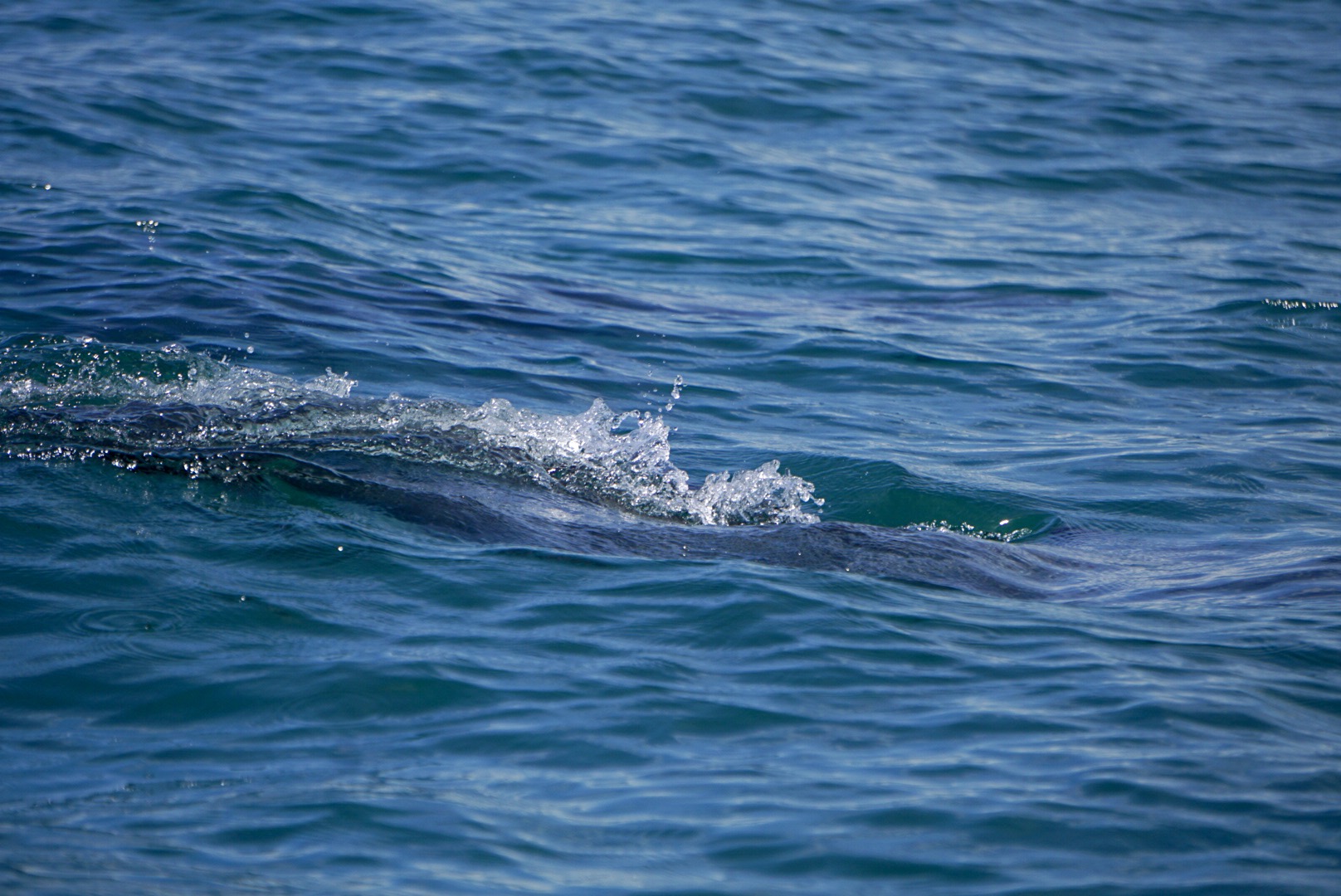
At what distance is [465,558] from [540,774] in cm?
157

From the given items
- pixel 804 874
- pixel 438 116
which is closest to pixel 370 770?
pixel 804 874

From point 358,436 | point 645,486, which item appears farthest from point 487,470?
point 645,486

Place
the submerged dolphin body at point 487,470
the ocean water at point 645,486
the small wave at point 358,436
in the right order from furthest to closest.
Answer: the small wave at point 358,436, the submerged dolphin body at point 487,470, the ocean water at point 645,486

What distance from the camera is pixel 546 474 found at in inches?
245

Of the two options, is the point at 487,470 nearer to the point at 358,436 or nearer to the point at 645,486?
the point at 358,436

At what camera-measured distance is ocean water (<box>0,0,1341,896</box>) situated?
12.3ft

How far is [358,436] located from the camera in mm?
6109

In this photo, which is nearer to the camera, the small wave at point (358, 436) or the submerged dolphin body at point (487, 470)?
the submerged dolphin body at point (487, 470)

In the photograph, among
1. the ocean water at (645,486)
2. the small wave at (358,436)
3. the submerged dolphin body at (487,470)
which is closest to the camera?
the ocean water at (645,486)

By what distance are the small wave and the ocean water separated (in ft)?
0.11

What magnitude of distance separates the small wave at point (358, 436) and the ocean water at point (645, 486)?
0.03 m

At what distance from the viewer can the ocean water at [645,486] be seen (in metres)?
3.75

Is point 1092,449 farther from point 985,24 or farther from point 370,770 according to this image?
point 985,24

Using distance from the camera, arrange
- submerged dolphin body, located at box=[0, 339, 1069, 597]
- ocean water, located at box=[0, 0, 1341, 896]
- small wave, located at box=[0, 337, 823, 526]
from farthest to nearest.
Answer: small wave, located at box=[0, 337, 823, 526] < submerged dolphin body, located at box=[0, 339, 1069, 597] < ocean water, located at box=[0, 0, 1341, 896]
